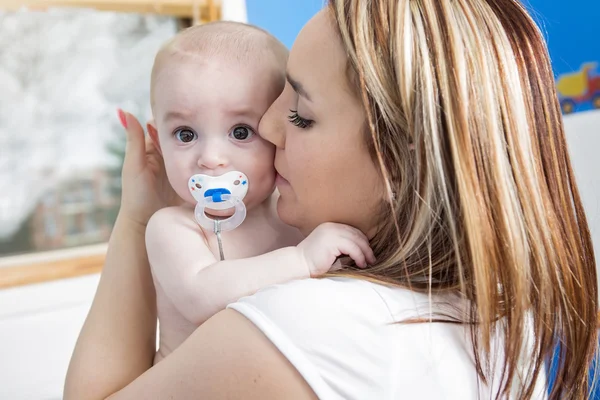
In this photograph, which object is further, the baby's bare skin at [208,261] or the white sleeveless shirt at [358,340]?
the baby's bare skin at [208,261]

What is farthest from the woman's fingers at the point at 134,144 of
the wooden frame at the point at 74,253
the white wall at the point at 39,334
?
the wooden frame at the point at 74,253

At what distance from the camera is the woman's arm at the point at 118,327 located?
43.7 inches

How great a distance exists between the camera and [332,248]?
3.02ft

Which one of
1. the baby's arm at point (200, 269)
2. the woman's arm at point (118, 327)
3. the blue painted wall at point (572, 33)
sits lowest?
the woman's arm at point (118, 327)

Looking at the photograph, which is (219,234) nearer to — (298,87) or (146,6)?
(298,87)

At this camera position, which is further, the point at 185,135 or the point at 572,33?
the point at 572,33

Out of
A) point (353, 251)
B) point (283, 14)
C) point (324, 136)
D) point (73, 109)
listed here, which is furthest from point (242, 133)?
point (73, 109)

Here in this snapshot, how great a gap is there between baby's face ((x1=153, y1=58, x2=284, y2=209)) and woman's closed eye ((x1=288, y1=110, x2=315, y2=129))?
0.11 m

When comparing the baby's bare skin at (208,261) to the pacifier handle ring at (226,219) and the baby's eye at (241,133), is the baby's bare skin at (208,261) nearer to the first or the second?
the pacifier handle ring at (226,219)

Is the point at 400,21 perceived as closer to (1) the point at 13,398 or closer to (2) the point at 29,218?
(1) the point at 13,398

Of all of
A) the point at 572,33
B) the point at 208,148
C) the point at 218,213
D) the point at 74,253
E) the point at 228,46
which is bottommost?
the point at 74,253

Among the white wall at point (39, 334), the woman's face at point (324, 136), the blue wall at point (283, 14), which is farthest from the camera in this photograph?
the blue wall at point (283, 14)

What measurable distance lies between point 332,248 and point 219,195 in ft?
0.76

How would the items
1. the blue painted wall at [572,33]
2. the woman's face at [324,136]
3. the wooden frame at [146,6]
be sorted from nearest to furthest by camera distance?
the woman's face at [324,136]
the blue painted wall at [572,33]
the wooden frame at [146,6]
